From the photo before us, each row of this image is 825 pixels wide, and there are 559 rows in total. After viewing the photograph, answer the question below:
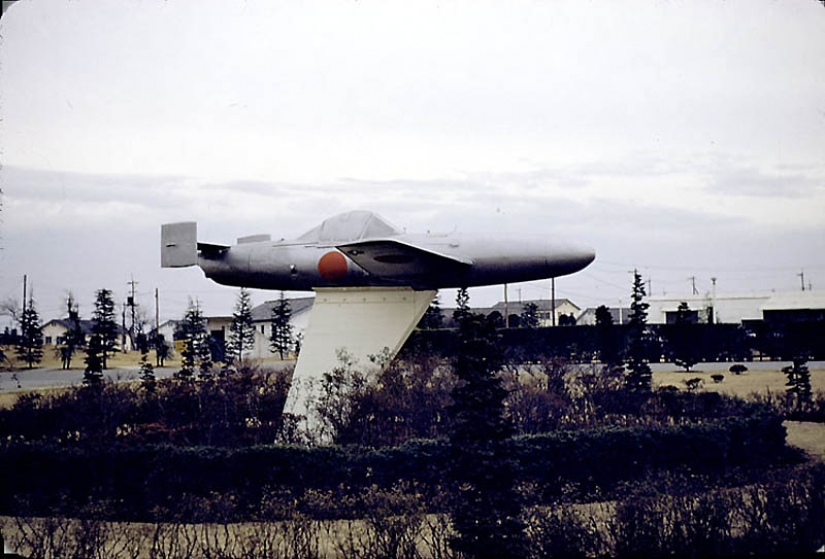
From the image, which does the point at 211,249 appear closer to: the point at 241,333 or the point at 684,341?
the point at 241,333

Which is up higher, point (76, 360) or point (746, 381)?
point (76, 360)

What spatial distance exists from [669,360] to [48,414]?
9.76 metres

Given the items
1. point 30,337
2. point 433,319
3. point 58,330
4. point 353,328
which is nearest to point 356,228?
point 353,328

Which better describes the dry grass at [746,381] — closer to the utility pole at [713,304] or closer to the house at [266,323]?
the utility pole at [713,304]

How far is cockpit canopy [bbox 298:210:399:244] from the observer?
9023 mm

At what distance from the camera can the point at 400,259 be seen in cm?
865

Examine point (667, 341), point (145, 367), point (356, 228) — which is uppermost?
point (356, 228)

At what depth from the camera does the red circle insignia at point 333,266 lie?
920 centimetres

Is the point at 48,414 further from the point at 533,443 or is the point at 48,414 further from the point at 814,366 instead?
the point at 814,366

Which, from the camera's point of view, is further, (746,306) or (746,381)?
(746,381)

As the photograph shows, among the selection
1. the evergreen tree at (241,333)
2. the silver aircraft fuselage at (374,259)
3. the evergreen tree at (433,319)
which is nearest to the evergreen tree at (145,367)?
the evergreen tree at (241,333)

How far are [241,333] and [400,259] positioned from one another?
5.74m

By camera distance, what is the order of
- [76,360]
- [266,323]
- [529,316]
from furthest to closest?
[266,323]
[529,316]
[76,360]

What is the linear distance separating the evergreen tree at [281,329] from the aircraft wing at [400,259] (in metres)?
5.42
